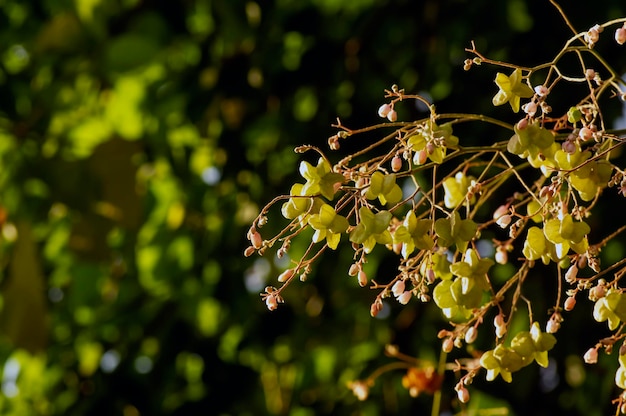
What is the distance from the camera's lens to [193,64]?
1654 millimetres

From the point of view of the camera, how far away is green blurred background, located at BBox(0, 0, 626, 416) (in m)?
1.35

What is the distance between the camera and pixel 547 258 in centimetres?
Answer: 60

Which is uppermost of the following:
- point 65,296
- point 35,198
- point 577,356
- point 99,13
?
point 99,13

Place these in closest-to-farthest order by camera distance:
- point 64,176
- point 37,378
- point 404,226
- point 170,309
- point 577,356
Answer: point 404,226 → point 577,356 → point 64,176 → point 170,309 → point 37,378

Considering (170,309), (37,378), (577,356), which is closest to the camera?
(577,356)

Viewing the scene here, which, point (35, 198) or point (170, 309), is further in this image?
point (170, 309)

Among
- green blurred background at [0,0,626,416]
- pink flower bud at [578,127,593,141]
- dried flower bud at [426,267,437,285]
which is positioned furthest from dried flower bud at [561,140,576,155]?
green blurred background at [0,0,626,416]

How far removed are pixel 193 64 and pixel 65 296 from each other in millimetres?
459

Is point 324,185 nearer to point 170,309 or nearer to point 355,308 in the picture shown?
point 355,308

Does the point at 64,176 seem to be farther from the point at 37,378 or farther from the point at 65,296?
the point at 37,378

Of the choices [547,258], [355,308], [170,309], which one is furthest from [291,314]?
[547,258]

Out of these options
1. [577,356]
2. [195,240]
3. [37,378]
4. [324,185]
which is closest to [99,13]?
[195,240]

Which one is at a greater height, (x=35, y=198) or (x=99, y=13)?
(x=99, y=13)

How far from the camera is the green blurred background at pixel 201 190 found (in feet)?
4.44
